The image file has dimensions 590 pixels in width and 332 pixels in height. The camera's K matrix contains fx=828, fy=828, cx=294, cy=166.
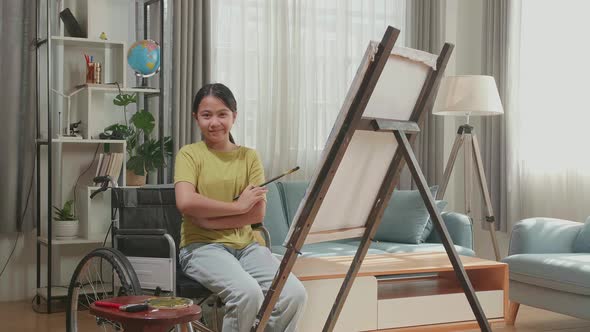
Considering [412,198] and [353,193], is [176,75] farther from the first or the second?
[353,193]

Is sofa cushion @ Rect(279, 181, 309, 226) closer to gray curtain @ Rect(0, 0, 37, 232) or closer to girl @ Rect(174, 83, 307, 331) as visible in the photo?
gray curtain @ Rect(0, 0, 37, 232)

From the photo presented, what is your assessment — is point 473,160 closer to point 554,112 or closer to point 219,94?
point 554,112

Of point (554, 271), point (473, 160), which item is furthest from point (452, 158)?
point (554, 271)

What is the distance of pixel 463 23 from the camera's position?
21.2 ft

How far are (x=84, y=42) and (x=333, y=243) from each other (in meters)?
1.93

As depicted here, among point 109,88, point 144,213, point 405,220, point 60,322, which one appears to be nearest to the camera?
point 144,213

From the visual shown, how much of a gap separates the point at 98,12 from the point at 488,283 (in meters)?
2.93

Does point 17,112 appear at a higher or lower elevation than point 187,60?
lower

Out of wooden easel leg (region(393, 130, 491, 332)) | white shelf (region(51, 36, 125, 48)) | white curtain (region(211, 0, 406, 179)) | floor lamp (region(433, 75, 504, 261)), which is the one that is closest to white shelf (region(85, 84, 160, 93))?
white shelf (region(51, 36, 125, 48))

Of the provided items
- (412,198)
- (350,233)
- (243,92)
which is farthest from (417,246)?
(350,233)

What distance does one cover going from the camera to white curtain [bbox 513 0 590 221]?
534 cm

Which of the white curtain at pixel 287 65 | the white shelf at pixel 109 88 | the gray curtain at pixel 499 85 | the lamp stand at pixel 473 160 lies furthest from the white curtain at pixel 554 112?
the white shelf at pixel 109 88

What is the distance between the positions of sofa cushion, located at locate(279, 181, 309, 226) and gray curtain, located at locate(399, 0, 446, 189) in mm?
1398

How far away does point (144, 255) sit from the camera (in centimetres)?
309
